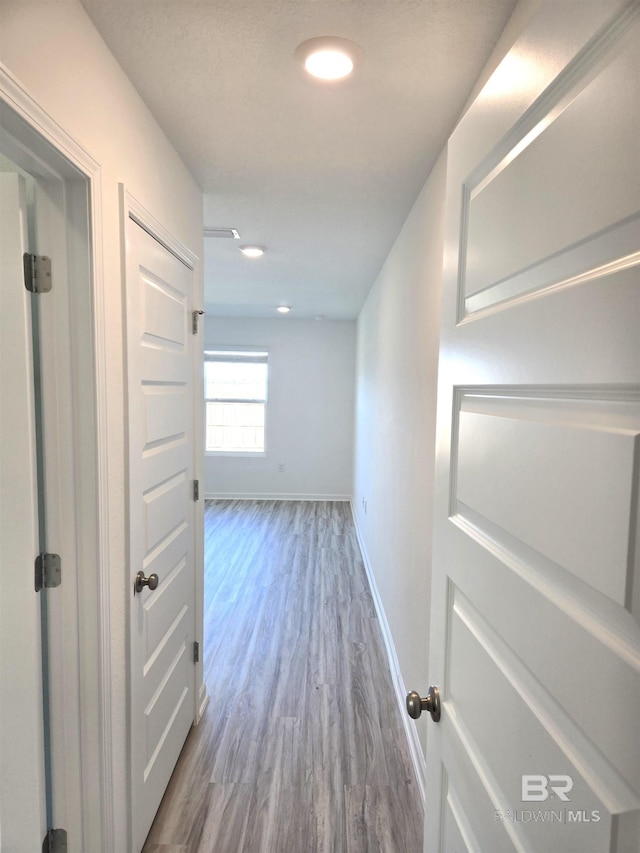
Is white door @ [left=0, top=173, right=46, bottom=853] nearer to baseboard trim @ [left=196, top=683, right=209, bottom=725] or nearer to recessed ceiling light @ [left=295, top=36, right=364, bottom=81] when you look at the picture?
recessed ceiling light @ [left=295, top=36, right=364, bottom=81]

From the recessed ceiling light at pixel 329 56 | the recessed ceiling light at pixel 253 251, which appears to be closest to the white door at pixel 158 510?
the recessed ceiling light at pixel 329 56

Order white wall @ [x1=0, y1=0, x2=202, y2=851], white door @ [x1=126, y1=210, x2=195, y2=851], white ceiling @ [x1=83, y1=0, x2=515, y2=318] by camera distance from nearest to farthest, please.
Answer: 1. white wall @ [x1=0, y1=0, x2=202, y2=851]
2. white ceiling @ [x1=83, y1=0, x2=515, y2=318]
3. white door @ [x1=126, y1=210, x2=195, y2=851]

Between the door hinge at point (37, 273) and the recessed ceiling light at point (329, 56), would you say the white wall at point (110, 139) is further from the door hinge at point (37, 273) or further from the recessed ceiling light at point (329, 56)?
the recessed ceiling light at point (329, 56)

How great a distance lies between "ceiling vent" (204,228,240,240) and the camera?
102 inches

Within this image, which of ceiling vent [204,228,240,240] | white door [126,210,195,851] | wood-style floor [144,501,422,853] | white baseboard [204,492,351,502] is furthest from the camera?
white baseboard [204,492,351,502]

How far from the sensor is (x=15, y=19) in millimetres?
870

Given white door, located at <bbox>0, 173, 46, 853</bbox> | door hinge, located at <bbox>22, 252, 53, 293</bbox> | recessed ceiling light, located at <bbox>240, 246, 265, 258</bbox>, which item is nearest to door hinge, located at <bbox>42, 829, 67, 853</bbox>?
white door, located at <bbox>0, 173, 46, 853</bbox>

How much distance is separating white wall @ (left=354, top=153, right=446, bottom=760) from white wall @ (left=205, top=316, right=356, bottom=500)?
8.81ft

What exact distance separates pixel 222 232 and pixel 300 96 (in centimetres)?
132

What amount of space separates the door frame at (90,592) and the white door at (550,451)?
90cm

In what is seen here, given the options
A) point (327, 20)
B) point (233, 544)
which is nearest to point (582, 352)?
point (327, 20)

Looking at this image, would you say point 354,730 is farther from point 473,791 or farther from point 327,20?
point 327,20

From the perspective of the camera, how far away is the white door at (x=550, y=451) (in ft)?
1.51

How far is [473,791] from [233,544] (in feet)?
13.2
